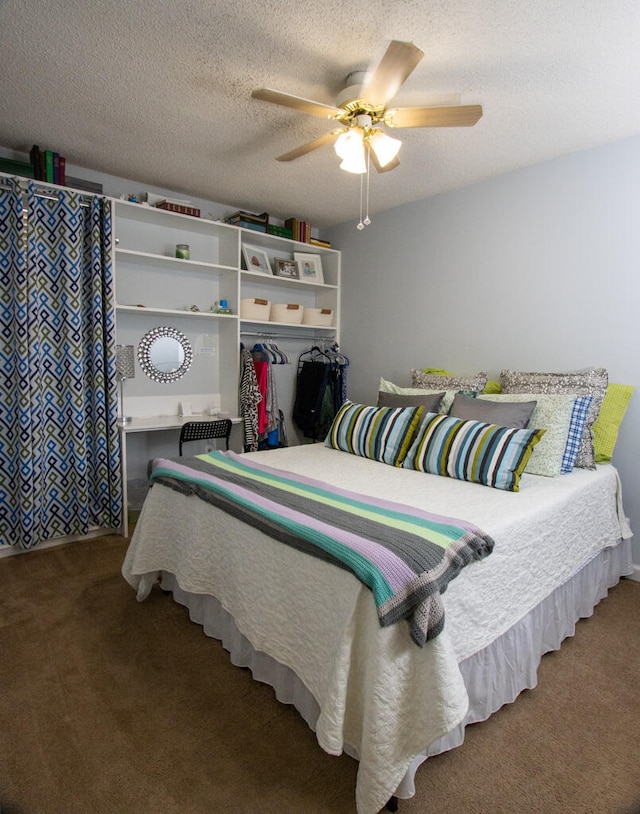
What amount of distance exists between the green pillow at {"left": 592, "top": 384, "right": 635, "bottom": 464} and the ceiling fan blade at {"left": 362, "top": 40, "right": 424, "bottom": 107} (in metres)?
1.96

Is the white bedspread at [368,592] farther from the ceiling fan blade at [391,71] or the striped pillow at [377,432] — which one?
the ceiling fan blade at [391,71]

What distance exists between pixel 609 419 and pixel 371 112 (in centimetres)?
207

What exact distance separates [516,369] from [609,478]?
98 centimetres

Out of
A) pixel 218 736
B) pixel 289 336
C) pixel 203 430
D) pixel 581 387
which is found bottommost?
pixel 218 736

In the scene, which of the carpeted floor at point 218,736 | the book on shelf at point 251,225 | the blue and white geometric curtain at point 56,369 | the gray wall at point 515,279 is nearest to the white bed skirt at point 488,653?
the carpeted floor at point 218,736

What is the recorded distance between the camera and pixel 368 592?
1265mm

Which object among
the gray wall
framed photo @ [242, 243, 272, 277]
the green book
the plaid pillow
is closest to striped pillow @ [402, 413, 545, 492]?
the plaid pillow

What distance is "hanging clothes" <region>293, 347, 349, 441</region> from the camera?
13.8 ft

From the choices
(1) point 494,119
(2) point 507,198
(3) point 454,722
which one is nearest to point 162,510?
(3) point 454,722

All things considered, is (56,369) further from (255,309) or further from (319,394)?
(319,394)

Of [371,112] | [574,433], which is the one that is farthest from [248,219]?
[574,433]

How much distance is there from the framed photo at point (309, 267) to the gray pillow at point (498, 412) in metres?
2.27

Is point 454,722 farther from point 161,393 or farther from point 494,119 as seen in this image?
point 161,393

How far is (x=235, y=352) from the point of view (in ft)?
12.6
